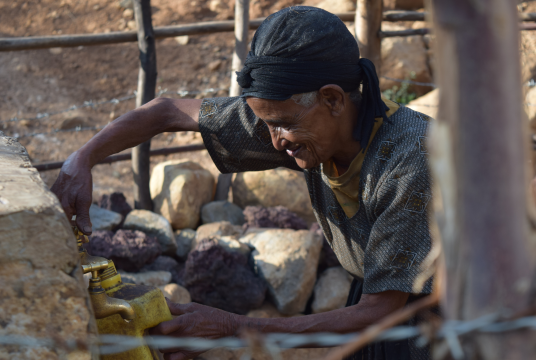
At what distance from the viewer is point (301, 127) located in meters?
1.70

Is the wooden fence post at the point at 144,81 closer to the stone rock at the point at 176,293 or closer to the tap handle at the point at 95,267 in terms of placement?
the stone rock at the point at 176,293

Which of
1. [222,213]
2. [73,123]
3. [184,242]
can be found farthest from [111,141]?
[73,123]

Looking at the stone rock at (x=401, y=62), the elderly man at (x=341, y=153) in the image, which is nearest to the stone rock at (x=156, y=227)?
the elderly man at (x=341, y=153)

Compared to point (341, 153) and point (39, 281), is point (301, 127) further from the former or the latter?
point (39, 281)

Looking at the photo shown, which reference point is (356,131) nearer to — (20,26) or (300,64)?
(300,64)

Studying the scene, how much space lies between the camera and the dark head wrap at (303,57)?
1.60 metres

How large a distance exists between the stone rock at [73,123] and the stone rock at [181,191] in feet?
7.91

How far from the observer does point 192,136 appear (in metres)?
6.32

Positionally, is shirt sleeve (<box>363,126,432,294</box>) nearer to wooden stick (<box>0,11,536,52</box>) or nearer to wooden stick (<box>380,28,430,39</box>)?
wooden stick (<box>380,28,430,39</box>)

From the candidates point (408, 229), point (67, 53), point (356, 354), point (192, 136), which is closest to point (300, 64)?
point (408, 229)

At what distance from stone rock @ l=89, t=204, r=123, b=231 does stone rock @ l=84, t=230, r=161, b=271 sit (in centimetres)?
16

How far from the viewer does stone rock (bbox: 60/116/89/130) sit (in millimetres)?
6195

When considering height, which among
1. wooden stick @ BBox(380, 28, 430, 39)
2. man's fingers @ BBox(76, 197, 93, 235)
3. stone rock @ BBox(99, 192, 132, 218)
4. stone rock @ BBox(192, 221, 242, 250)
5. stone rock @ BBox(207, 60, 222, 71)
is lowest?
stone rock @ BBox(192, 221, 242, 250)

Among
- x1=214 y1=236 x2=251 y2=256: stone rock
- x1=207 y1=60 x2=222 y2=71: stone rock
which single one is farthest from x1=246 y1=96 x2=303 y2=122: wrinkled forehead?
x1=207 y1=60 x2=222 y2=71: stone rock
